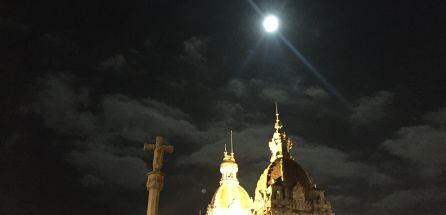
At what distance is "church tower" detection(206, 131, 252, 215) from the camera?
49.8 meters

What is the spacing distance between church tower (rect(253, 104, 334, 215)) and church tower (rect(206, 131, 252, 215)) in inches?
67.4

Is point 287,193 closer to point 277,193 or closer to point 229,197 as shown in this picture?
point 277,193

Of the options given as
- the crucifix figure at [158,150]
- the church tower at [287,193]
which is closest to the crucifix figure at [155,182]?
the crucifix figure at [158,150]

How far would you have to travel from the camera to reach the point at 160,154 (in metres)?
15.8

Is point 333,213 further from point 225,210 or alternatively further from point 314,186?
point 225,210

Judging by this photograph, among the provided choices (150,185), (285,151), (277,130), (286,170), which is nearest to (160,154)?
(150,185)

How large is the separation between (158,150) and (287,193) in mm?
33790

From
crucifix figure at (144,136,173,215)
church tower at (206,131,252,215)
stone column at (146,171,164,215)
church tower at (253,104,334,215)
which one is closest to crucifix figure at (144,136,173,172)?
crucifix figure at (144,136,173,215)

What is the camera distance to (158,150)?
15828 millimetres

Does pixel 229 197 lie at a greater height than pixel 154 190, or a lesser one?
greater

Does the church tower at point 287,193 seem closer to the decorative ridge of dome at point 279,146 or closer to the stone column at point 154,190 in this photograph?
the decorative ridge of dome at point 279,146

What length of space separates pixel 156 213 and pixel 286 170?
36.8m

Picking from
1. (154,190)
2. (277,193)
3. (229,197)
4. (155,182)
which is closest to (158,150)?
(155,182)

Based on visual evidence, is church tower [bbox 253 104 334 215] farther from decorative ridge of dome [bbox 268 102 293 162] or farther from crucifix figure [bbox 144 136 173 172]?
crucifix figure [bbox 144 136 173 172]
